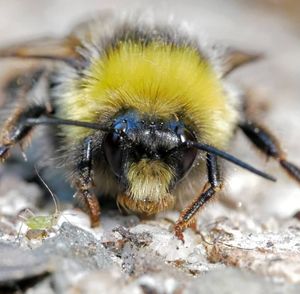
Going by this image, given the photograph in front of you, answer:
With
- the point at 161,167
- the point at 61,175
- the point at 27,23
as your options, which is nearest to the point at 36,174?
the point at 61,175

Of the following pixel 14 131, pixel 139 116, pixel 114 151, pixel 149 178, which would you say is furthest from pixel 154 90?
pixel 14 131

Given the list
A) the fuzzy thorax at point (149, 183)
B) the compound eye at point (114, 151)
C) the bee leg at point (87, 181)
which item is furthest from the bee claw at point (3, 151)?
the fuzzy thorax at point (149, 183)

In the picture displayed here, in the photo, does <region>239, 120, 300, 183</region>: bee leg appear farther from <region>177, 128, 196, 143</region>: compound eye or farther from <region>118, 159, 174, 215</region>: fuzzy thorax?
<region>118, 159, 174, 215</region>: fuzzy thorax

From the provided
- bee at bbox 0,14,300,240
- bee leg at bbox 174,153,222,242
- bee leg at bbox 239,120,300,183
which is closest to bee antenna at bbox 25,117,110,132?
bee at bbox 0,14,300,240

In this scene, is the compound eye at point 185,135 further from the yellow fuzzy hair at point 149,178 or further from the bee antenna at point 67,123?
the bee antenna at point 67,123

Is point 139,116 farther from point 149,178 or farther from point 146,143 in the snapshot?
point 149,178

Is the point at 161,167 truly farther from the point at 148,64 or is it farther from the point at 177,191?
the point at 148,64
